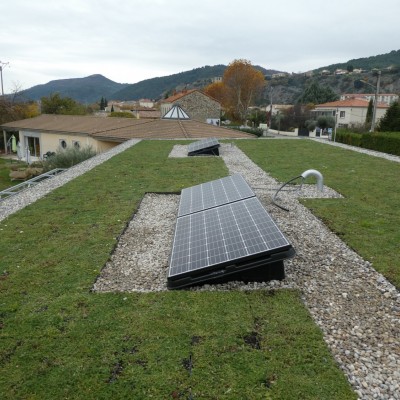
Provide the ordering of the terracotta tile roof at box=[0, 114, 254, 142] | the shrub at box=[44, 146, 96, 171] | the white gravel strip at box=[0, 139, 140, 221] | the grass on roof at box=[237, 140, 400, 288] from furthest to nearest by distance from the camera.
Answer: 1. the terracotta tile roof at box=[0, 114, 254, 142]
2. the shrub at box=[44, 146, 96, 171]
3. the white gravel strip at box=[0, 139, 140, 221]
4. the grass on roof at box=[237, 140, 400, 288]

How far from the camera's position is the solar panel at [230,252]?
4973 millimetres

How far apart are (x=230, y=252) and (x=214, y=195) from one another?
118 inches

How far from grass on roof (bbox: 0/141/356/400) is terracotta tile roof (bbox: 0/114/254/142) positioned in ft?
74.8

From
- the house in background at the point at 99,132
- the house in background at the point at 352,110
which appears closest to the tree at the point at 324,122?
the house in background at the point at 352,110

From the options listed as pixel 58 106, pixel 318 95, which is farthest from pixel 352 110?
pixel 58 106

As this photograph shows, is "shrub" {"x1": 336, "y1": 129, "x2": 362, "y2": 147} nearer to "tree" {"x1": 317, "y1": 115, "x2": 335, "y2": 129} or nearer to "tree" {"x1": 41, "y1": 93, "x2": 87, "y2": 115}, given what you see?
"tree" {"x1": 317, "y1": 115, "x2": 335, "y2": 129}

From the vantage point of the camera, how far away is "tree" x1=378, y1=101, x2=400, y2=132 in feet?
105

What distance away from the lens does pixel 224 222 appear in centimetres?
615

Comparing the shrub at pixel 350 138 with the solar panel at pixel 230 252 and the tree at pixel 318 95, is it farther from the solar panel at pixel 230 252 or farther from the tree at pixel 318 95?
the tree at pixel 318 95

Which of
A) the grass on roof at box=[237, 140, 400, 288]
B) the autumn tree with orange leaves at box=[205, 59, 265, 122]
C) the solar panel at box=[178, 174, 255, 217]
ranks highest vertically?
the autumn tree with orange leaves at box=[205, 59, 265, 122]

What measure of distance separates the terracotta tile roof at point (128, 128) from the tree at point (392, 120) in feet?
43.1

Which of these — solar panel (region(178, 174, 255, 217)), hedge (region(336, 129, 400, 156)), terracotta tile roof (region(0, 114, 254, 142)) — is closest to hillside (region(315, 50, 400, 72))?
terracotta tile roof (region(0, 114, 254, 142))

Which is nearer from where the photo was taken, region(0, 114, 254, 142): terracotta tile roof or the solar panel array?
the solar panel array

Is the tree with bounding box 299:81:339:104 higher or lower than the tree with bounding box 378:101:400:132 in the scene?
higher
